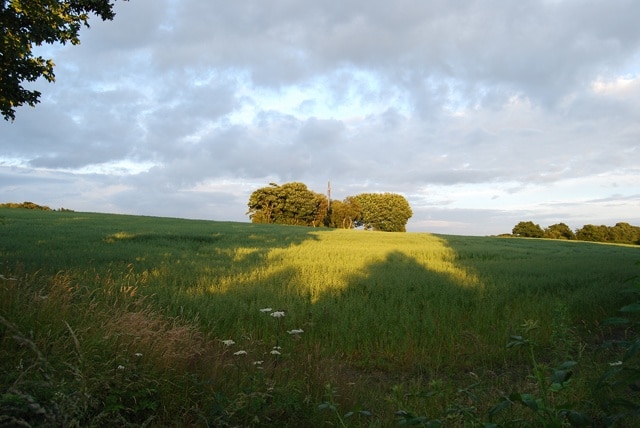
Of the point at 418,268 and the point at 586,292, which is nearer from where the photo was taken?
the point at 586,292

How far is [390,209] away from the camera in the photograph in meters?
87.6

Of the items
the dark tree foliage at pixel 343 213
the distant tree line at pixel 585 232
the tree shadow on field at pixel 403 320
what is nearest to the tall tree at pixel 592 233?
the distant tree line at pixel 585 232

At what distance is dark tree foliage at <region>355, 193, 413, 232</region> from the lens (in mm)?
86875

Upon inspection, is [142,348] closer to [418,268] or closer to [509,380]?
[509,380]

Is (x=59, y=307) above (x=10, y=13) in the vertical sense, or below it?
below

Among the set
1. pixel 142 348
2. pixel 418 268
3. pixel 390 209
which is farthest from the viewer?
pixel 390 209

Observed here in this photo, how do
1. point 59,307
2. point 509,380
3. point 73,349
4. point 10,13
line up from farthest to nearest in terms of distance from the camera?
point 10,13 < point 509,380 < point 59,307 < point 73,349

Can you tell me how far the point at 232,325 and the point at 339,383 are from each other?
2949mm

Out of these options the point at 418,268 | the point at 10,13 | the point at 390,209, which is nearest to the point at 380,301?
the point at 418,268

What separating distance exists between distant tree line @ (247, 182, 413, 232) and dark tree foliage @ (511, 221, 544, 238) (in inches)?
882

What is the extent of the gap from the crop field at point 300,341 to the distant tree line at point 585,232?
199 feet

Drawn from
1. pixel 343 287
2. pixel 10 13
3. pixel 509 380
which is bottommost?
pixel 509 380

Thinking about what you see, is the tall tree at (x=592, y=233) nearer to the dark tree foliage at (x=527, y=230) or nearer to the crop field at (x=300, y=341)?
the dark tree foliage at (x=527, y=230)

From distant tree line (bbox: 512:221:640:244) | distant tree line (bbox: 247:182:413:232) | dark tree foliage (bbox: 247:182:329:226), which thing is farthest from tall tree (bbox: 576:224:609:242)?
dark tree foliage (bbox: 247:182:329:226)
